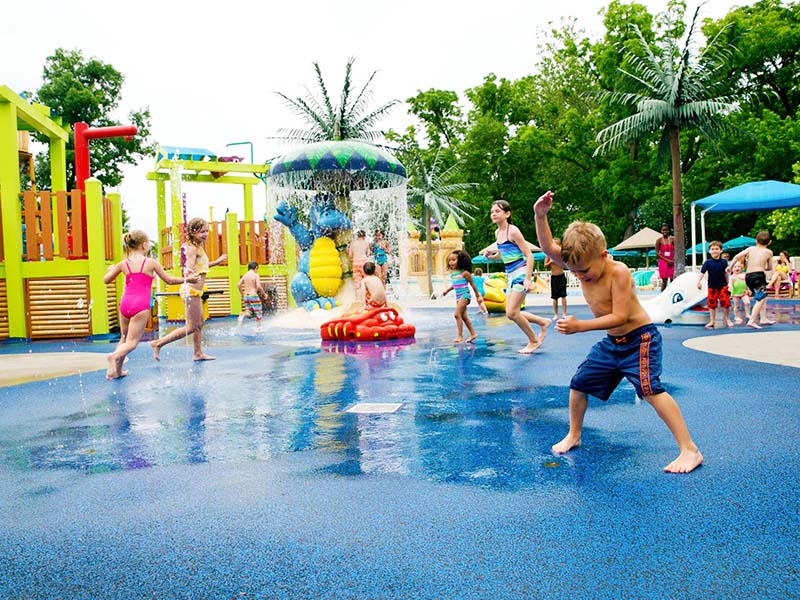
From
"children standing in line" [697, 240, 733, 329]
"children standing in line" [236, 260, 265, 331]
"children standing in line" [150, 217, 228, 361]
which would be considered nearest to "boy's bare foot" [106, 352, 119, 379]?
"children standing in line" [150, 217, 228, 361]

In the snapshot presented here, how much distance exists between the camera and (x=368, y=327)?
36.3 ft

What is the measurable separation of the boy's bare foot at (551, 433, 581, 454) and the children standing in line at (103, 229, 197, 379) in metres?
4.87

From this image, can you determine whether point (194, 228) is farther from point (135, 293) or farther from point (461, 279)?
point (461, 279)

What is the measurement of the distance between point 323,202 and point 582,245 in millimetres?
12975

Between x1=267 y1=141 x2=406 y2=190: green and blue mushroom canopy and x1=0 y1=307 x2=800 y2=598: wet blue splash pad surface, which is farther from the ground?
x1=267 y1=141 x2=406 y2=190: green and blue mushroom canopy

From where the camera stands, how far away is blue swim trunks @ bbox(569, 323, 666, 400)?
3674 mm

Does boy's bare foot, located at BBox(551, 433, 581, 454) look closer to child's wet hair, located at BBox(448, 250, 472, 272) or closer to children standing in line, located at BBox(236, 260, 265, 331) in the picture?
child's wet hair, located at BBox(448, 250, 472, 272)

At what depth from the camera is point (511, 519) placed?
296 centimetres

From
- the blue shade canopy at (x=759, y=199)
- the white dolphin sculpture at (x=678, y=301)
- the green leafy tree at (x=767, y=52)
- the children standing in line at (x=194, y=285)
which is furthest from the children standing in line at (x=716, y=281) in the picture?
the green leafy tree at (x=767, y=52)

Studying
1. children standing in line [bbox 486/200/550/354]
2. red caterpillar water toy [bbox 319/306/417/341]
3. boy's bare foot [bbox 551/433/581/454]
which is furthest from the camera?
red caterpillar water toy [bbox 319/306/417/341]

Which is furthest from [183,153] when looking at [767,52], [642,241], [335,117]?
[767,52]

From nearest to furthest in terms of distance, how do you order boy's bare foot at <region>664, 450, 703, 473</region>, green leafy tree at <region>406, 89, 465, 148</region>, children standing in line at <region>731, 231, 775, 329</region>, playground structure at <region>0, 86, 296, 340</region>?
boy's bare foot at <region>664, 450, 703, 473</region> < children standing in line at <region>731, 231, 775, 329</region> < playground structure at <region>0, 86, 296, 340</region> < green leafy tree at <region>406, 89, 465, 148</region>

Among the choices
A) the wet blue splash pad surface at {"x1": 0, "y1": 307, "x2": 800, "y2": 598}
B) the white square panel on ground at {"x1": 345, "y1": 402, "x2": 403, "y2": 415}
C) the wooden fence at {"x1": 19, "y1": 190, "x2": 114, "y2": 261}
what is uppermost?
the wooden fence at {"x1": 19, "y1": 190, "x2": 114, "y2": 261}

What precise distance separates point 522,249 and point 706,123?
1754 cm
